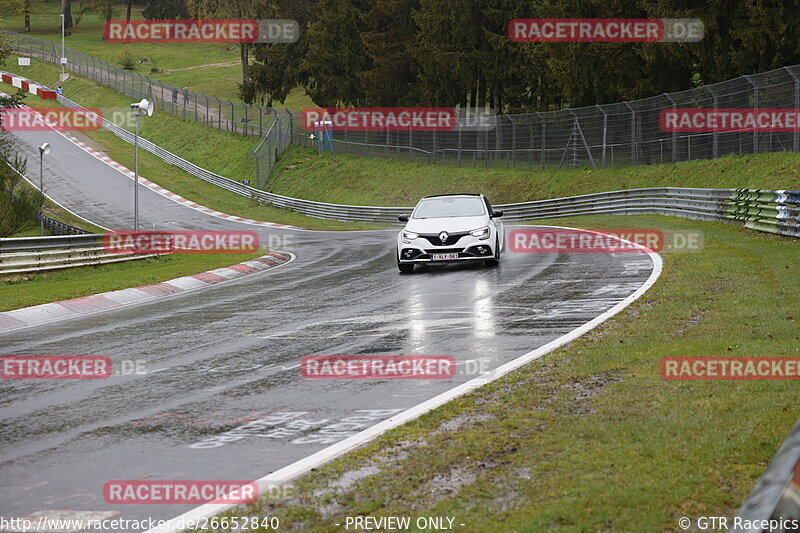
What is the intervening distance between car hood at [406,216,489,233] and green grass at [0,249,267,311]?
17.1ft

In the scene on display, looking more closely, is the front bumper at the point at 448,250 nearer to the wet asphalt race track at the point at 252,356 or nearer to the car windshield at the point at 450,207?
the wet asphalt race track at the point at 252,356

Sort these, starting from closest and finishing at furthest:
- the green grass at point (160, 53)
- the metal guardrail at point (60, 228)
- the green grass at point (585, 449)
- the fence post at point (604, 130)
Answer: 1. the green grass at point (585, 449)
2. the metal guardrail at point (60, 228)
3. the fence post at point (604, 130)
4. the green grass at point (160, 53)

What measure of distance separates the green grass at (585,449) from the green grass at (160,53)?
261 feet

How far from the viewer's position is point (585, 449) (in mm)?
5570

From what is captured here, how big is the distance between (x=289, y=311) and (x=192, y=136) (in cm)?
5706

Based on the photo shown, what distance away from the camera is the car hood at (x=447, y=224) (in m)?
18.3

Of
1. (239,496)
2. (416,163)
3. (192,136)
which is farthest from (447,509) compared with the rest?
(192,136)

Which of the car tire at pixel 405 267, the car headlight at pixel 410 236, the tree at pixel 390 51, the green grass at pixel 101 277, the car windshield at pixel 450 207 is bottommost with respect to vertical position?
the green grass at pixel 101 277

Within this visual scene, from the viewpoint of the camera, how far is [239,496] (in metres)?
5.09

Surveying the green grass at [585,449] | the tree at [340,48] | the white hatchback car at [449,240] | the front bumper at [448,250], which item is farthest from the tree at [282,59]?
the green grass at [585,449]

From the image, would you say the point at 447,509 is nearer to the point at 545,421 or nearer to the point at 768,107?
the point at 545,421

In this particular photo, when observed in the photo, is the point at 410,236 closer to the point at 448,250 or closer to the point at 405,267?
the point at 405,267

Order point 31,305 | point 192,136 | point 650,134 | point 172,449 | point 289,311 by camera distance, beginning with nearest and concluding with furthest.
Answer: point 172,449, point 289,311, point 31,305, point 650,134, point 192,136

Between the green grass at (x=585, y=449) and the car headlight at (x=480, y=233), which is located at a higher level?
the car headlight at (x=480, y=233)
